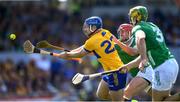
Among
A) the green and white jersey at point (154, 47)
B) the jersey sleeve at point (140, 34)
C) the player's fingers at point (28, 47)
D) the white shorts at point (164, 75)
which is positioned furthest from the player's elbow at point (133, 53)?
the player's fingers at point (28, 47)

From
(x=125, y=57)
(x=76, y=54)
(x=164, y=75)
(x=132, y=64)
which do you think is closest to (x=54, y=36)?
(x=125, y=57)

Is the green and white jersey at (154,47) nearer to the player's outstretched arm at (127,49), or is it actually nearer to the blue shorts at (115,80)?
the player's outstretched arm at (127,49)

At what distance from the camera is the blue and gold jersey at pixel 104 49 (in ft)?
50.6

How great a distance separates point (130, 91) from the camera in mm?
15516

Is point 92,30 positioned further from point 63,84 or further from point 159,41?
point 63,84

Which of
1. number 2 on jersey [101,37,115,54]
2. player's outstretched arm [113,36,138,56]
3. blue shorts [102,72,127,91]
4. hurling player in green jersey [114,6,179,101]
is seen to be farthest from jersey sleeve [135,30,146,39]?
blue shorts [102,72,127,91]

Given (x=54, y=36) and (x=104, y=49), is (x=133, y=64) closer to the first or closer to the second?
(x=104, y=49)

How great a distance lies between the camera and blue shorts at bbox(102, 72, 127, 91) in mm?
15766

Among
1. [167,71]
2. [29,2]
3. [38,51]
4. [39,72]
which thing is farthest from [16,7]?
[167,71]

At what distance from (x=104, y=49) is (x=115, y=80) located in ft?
2.21

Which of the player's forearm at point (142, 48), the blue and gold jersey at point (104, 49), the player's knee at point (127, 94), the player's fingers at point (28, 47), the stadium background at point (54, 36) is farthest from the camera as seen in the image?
the stadium background at point (54, 36)

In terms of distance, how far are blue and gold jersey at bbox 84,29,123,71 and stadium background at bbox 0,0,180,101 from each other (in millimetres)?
6919

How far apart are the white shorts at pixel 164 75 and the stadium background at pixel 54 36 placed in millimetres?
7629

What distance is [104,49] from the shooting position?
15516mm
